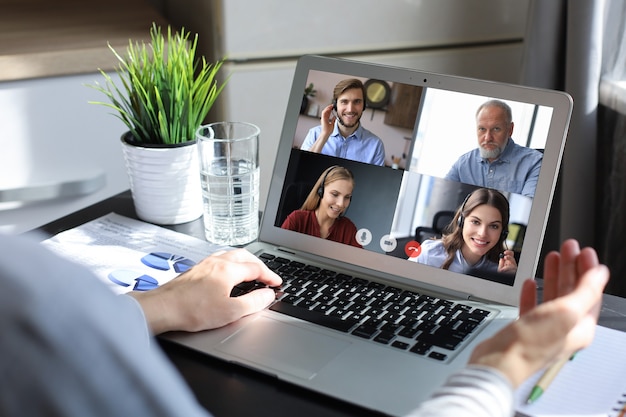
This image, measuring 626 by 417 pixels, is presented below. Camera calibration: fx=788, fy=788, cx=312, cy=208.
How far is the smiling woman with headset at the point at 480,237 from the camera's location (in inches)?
41.7

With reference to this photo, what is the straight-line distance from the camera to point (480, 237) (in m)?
1.07

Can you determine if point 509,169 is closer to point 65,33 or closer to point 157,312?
point 157,312

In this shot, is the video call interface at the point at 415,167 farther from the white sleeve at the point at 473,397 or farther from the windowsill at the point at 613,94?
the windowsill at the point at 613,94

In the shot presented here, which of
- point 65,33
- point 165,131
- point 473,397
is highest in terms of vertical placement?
point 65,33

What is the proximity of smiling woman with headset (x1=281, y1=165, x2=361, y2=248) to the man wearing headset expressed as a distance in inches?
1.2

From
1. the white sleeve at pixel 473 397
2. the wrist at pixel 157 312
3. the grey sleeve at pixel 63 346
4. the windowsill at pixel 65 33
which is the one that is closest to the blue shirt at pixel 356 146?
the wrist at pixel 157 312

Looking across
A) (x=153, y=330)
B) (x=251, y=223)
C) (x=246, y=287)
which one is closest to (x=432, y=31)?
(x=251, y=223)

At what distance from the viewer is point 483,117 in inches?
42.5

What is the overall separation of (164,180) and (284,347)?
471 mm

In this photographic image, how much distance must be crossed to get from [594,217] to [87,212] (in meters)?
1.22

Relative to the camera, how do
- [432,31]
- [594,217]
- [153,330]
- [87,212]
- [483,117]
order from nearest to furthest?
[153,330] < [483,117] < [87,212] < [594,217] < [432,31]

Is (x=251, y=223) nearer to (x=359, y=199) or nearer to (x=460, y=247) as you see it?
(x=359, y=199)

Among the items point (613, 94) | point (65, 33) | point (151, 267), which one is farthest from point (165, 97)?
point (613, 94)

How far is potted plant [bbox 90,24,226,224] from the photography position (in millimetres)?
1286
